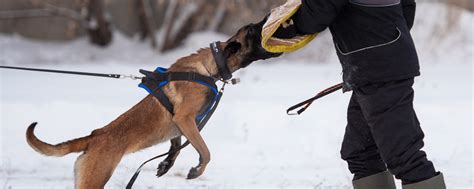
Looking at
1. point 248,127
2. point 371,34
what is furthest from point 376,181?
point 248,127

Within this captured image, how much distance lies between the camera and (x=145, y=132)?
492 cm

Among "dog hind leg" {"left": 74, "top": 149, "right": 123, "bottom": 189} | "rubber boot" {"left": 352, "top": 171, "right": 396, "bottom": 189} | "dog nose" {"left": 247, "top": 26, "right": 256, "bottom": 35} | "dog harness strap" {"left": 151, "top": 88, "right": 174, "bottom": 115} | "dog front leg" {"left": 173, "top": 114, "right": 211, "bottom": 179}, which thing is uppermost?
"dog nose" {"left": 247, "top": 26, "right": 256, "bottom": 35}

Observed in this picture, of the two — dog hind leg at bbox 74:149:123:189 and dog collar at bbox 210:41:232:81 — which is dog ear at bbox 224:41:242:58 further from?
dog hind leg at bbox 74:149:123:189

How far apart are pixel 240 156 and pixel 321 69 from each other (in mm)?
8695

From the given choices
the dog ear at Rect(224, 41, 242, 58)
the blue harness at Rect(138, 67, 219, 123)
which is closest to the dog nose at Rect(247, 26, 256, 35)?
the dog ear at Rect(224, 41, 242, 58)

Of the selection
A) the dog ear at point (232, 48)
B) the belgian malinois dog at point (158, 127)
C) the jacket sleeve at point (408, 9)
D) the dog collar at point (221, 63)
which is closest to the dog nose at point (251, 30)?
the belgian malinois dog at point (158, 127)

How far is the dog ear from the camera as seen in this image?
514cm

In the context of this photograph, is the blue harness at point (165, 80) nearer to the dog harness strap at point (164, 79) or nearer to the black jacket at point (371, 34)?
the dog harness strap at point (164, 79)

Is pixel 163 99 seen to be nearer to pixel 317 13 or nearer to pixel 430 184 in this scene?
pixel 317 13

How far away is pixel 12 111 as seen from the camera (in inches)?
366

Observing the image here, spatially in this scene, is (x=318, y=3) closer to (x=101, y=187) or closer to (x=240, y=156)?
(x=101, y=187)

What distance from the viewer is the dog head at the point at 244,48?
510cm

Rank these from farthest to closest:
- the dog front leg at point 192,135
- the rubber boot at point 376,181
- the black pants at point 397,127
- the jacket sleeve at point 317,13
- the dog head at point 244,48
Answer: the dog head at point 244,48 → the dog front leg at point 192,135 → the rubber boot at point 376,181 → the black pants at point 397,127 → the jacket sleeve at point 317,13

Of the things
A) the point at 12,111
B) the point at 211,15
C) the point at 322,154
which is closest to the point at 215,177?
the point at 322,154
